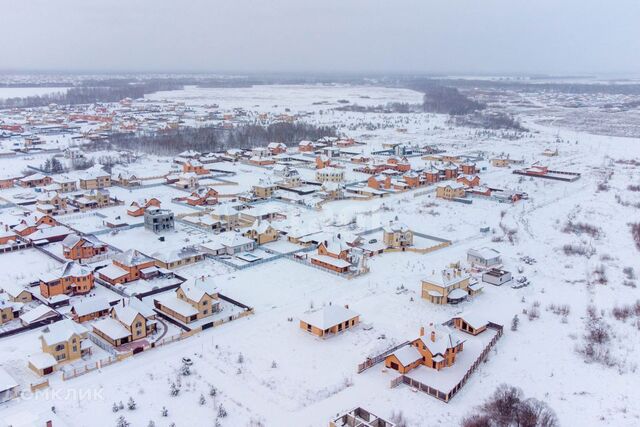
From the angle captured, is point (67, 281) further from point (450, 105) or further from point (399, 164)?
point (450, 105)

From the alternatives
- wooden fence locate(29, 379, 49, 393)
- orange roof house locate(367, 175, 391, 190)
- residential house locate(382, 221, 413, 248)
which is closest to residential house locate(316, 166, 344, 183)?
orange roof house locate(367, 175, 391, 190)

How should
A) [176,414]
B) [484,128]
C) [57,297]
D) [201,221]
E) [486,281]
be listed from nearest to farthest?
[176,414], [57,297], [486,281], [201,221], [484,128]

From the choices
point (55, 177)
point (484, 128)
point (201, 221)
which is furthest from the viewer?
point (484, 128)

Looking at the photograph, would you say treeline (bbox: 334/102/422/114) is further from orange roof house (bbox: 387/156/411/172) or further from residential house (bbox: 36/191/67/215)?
residential house (bbox: 36/191/67/215)

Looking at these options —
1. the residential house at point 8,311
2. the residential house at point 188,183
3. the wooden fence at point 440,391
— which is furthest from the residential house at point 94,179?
the wooden fence at point 440,391

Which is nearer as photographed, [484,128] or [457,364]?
[457,364]

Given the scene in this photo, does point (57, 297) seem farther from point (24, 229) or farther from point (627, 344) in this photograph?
point (627, 344)

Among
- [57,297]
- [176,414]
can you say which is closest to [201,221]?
[57,297]
